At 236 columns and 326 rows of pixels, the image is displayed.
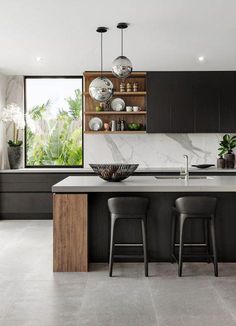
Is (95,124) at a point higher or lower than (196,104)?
lower

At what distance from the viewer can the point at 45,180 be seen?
24.6ft

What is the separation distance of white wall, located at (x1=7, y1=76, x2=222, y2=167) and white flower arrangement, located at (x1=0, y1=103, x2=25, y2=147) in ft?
3.74

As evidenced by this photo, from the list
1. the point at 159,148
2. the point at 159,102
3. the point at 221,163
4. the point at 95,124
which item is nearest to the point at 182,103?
the point at 159,102

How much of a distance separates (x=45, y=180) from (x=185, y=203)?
370 centimetres

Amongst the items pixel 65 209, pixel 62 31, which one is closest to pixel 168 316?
pixel 65 209

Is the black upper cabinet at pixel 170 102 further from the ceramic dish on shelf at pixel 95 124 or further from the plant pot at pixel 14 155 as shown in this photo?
the plant pot at pixel 14 155

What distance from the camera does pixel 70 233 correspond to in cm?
443

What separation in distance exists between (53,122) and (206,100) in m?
2.69

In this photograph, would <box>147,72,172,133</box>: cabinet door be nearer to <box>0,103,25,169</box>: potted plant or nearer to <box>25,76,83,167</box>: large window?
<box>25,76,83,167</box>: large window

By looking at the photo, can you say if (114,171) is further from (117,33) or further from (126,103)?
(126,103)

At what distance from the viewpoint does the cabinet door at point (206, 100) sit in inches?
297

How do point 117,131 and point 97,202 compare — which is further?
point 117,131

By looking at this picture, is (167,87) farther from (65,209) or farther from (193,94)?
(65,209)

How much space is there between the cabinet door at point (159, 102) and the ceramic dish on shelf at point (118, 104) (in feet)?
1.60
